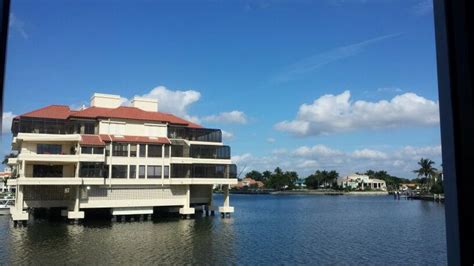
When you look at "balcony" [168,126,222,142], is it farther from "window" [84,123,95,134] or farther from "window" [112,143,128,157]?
"window" [84,123,95,134]

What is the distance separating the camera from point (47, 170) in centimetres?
3603

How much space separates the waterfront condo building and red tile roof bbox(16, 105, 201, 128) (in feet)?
0.27

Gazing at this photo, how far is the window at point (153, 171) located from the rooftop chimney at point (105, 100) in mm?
7639

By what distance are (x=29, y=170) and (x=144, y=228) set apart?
429 inches

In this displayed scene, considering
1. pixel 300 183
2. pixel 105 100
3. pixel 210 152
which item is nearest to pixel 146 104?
pixel 105 100

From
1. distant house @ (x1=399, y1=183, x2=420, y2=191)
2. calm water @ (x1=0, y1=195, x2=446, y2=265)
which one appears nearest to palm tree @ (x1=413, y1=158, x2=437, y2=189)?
distant house @ (x1=399, y1=183, x2=420, y2=191)

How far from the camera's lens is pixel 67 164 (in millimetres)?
36719

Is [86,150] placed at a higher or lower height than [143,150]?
lower

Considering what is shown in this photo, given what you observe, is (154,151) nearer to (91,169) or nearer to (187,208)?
(91,169)

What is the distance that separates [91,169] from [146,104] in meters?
10.6

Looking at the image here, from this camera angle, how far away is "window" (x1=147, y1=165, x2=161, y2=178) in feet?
125

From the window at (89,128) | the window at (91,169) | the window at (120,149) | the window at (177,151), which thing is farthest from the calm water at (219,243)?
the window at (89,128)

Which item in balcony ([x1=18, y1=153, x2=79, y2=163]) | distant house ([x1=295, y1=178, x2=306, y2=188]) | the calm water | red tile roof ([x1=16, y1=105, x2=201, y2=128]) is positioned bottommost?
the calm water

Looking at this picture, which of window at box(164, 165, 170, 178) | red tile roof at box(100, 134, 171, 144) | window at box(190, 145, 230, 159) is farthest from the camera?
window at box(190, 145, 230, 159)
